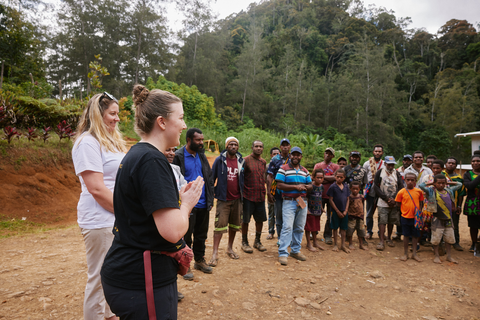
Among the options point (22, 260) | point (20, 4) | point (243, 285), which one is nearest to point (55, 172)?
point (22, 260)

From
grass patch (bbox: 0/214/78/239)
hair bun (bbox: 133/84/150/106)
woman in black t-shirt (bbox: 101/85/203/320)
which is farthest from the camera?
grass patch (bbox: 0/214/78/239)

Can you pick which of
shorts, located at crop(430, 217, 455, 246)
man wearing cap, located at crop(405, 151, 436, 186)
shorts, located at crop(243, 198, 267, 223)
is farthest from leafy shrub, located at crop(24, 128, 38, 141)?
shorts, located at crop(430, 217, 455, 246)

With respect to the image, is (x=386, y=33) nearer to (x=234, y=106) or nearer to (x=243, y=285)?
(x=234, y=106)

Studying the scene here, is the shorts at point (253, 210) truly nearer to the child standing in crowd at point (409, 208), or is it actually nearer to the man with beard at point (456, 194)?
the child standing in crowd at point (409, 208)

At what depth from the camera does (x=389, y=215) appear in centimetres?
572

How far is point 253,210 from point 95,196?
3562 mm

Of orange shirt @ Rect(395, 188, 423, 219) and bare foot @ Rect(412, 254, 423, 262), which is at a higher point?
orange shirt @ Rect(395, 188, 423, 219)

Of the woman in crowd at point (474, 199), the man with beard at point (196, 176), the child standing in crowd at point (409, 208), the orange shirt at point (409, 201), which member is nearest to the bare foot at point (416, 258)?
the child standing in crowd at point (409, 208)

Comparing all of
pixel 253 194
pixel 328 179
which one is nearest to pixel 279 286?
pixel 253 194

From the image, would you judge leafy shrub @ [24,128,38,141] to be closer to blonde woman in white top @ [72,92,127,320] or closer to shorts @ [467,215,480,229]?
blonde woman in white top @ [72,92,127,320]

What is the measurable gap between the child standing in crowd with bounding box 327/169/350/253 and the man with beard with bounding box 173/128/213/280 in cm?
272

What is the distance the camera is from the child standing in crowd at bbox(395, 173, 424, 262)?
5.10 meters

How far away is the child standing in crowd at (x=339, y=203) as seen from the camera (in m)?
5.42

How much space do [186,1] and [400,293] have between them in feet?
104
